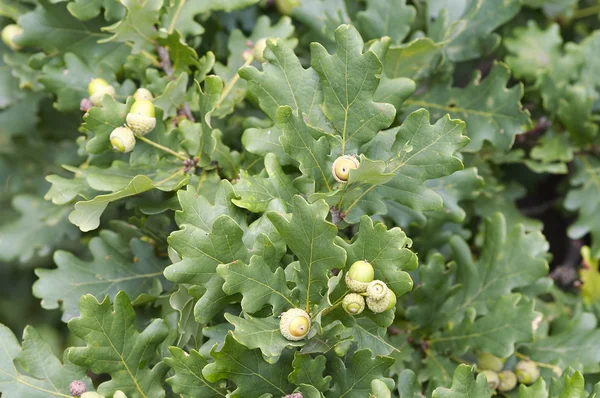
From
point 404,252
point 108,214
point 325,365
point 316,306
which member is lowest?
point 108,214

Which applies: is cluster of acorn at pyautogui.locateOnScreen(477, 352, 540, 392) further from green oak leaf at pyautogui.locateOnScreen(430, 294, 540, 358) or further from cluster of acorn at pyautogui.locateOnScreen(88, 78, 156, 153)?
cluster of acorn at pyautogui.locateOnScreen(88, 78, 156, 153)

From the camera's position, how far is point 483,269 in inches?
63.8

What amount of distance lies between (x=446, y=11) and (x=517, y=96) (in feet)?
0.90

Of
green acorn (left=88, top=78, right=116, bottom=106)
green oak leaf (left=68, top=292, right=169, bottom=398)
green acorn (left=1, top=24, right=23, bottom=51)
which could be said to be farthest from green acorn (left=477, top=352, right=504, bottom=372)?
green acorn (left=1, top=24, right=23, bottom=51)

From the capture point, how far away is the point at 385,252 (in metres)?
1.14

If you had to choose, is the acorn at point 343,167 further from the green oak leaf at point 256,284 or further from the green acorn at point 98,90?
the green acorn at point 98,90

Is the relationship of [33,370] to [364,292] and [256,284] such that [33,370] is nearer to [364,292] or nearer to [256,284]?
[256,284]

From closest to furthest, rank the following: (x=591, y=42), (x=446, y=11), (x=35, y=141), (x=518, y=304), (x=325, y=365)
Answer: (x=325, y=365), (x=518, y=304), (x=446, y=11), (x=591, y=42), (x=35, y=141)

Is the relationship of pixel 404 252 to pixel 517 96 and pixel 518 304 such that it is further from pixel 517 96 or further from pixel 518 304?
pixel 517 96

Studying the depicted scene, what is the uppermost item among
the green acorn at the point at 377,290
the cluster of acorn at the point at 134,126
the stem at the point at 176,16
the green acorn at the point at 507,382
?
the stem at the point at 176,16

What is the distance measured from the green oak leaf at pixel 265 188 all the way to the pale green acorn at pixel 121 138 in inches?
11.0

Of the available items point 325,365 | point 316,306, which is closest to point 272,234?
point 316,306

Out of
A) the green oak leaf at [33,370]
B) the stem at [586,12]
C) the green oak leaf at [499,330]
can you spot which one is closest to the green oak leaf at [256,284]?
the green oak leaf at [33,370]

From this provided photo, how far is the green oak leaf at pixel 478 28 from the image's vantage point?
178cm
